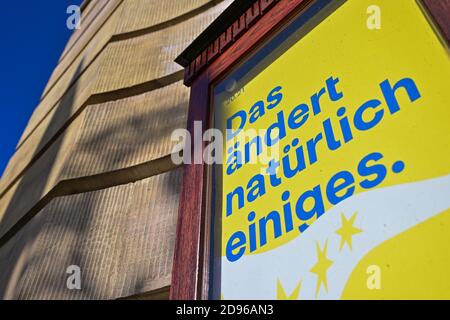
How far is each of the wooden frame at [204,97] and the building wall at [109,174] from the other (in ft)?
0.88

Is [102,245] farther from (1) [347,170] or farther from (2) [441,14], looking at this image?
(2) [441,14]

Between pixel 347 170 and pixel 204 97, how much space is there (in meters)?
0.51

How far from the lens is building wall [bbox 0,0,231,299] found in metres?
1.22

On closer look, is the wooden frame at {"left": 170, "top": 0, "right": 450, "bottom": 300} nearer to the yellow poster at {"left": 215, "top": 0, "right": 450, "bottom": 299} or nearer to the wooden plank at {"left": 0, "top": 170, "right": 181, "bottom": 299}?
the yellow poster at {"left": 215, "top": 0, "right": 450, "bottom": 299}

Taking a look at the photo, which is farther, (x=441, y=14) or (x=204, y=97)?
(x=204, y=97)

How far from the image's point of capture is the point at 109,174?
1475mm

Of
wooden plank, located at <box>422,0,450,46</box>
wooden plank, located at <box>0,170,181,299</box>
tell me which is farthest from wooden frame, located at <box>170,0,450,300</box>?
wooden plank, located at <box>0,170,181,299</box>

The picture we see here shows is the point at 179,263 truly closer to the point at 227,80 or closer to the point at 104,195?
the point at 227,80

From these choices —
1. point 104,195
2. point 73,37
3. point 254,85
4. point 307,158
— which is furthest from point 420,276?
point 73,37

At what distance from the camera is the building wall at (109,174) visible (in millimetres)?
1222

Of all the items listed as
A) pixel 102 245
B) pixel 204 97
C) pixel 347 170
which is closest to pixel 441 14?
pixel 347 170

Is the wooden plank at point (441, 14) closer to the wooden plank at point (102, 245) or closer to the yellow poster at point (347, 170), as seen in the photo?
the yellow poster at point (347, 170)

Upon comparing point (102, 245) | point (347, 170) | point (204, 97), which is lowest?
point (347, 170)

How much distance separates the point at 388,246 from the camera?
0.60 meters
